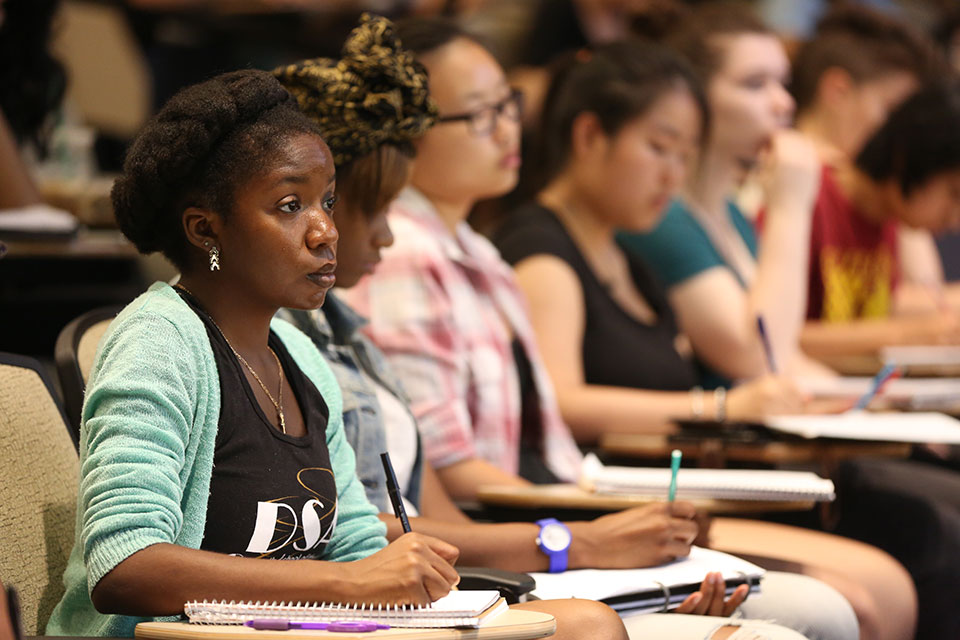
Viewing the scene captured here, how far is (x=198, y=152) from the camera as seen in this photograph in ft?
4.39

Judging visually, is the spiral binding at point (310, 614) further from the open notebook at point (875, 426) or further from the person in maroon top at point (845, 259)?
the person in maroon top at point (845, 259)

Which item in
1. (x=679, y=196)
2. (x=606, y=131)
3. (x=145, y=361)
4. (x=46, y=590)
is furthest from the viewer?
(x=679, y=196)

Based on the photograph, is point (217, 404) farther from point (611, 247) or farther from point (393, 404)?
point (611, 247)

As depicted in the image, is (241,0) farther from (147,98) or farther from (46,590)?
(46,590)

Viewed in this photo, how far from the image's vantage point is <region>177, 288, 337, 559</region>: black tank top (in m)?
1.34

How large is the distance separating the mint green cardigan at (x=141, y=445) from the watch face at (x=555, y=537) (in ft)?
2.06

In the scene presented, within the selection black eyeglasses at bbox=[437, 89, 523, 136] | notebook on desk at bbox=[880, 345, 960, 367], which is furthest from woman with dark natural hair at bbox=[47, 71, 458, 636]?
notebook on desk at bbox=[880, 345, 960, 367]

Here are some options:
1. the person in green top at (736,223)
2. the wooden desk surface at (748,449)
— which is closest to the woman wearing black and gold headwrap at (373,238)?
the wooden desk surface at (748,449)

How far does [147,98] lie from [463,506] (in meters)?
2.81

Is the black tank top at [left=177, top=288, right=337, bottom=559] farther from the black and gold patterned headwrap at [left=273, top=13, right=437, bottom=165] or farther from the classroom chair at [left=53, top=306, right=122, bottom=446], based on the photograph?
the black and gold patterned headwrap at [left=273, top=13, right=437, bottom=165]

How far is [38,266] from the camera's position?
2.82m

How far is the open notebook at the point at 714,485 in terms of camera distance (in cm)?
202

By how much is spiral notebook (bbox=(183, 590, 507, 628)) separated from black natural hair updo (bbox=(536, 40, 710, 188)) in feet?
5.80

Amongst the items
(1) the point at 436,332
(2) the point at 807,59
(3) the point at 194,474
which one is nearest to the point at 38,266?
(1) the point at 436,332
